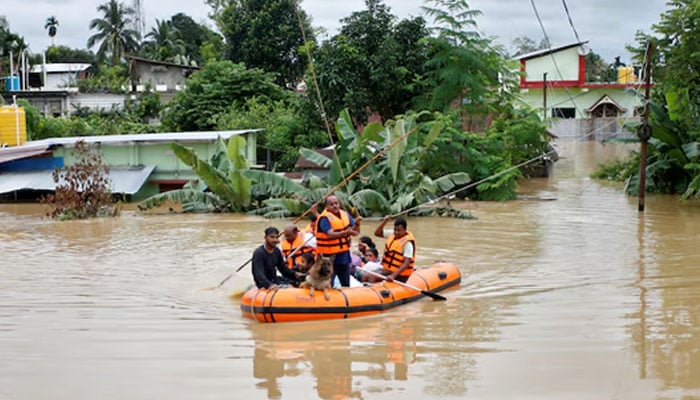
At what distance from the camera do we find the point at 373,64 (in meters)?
30.3

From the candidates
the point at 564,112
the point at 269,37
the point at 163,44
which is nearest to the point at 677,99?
the point at 269,37

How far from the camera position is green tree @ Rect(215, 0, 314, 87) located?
44406mm

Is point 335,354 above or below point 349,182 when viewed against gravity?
below

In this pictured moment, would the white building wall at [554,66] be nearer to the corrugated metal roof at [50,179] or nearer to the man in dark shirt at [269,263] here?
the corrugated metal roof at [50,179]

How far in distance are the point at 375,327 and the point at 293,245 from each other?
9.03 feet

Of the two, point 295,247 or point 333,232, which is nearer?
point 333,232

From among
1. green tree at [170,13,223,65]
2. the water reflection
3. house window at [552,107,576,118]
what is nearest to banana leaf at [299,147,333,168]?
the water reflection

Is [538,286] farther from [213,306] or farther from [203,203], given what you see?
[203,203]

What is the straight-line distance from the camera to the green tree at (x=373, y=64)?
29.9m

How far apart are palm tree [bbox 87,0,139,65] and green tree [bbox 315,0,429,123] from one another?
3368 cm

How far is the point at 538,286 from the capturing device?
1358cm

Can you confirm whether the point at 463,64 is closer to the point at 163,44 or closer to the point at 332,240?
the point at 332,240

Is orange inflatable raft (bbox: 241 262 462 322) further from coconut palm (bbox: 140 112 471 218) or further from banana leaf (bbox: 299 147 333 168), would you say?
banana leaf (bbox: 299 147 333 168)

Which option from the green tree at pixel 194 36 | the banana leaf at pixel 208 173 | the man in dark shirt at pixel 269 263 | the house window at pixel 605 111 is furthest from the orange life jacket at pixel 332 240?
the green tree at pixel 194 36
